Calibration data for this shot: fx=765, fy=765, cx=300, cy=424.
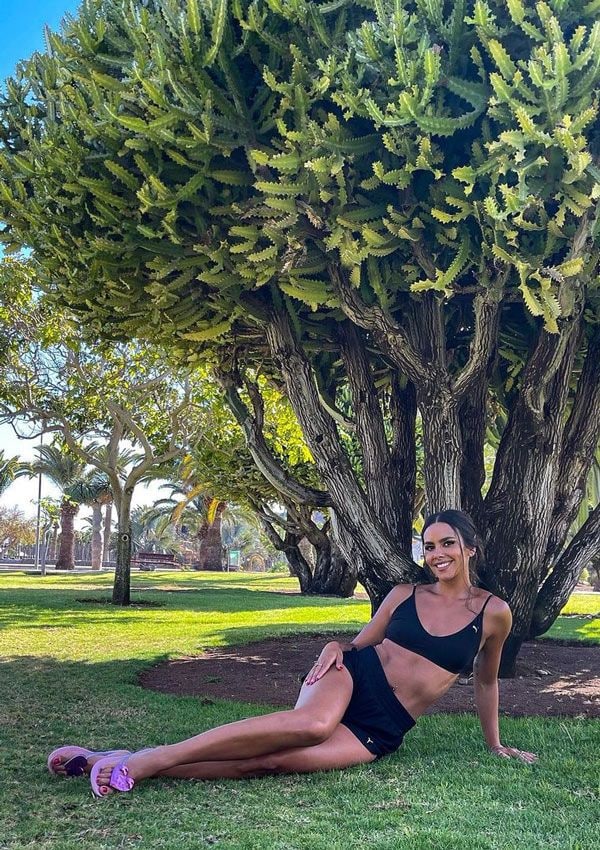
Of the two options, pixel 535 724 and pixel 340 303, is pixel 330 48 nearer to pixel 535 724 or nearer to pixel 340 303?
pixel 340 303

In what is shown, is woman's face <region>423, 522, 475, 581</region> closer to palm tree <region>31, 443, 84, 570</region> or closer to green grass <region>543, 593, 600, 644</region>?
green grass <region>543, 593, 600, 644</region>

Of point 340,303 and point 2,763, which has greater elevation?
point 340,303

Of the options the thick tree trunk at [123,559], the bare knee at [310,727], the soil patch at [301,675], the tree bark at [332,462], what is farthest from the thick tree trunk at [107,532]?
the bare knee at [310,727]

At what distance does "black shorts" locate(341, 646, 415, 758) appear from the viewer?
4.12 m

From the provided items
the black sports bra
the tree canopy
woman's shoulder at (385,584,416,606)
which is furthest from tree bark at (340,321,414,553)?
the black sports bra

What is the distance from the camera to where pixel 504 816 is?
3.46 m

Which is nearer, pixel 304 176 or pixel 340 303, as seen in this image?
pixel 304 176

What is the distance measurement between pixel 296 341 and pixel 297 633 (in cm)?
588

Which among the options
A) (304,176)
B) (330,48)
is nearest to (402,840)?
(304,176)

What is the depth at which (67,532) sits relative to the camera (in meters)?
38.4

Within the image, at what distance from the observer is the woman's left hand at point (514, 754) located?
14.5 feet

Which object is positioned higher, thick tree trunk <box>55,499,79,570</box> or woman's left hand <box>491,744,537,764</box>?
thick tree trunk <box>55,499,79,570</box>

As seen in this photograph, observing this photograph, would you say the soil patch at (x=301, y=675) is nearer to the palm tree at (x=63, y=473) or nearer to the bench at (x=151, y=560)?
the palm tree at (x=63, y=473)

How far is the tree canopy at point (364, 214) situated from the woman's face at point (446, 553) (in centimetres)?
214
